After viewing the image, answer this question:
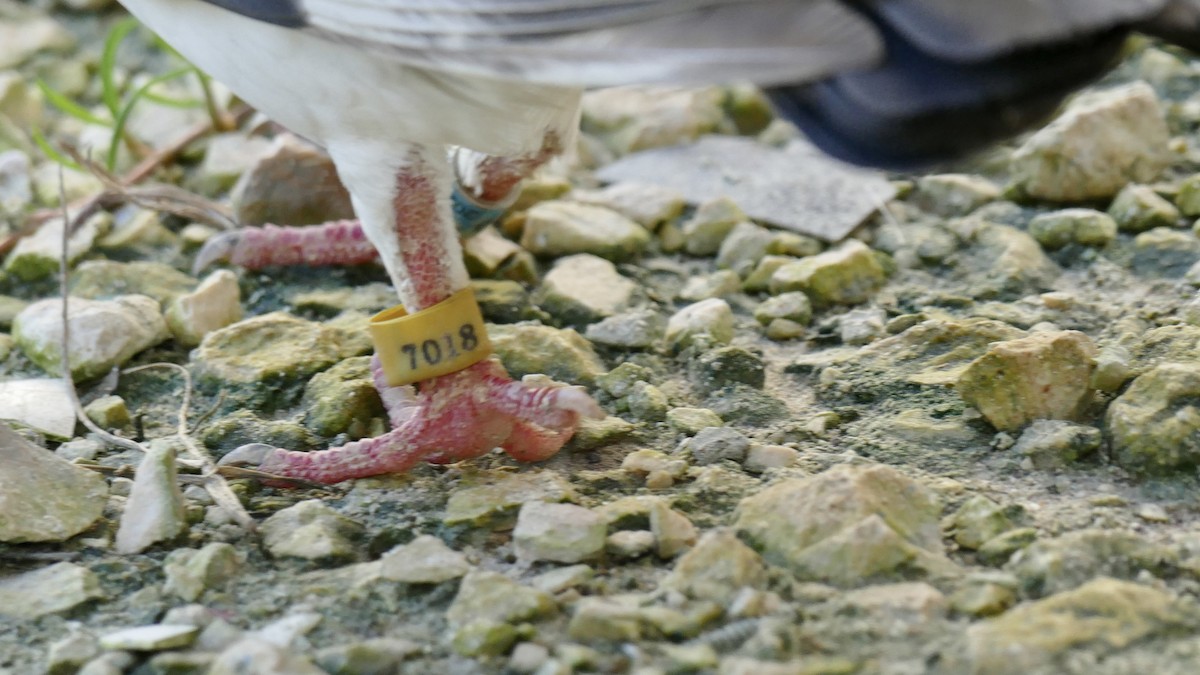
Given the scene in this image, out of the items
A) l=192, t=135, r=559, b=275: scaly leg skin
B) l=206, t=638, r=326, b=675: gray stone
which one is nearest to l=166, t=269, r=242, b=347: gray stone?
l=192, t=135, r=559, b=275: scaly leg skin

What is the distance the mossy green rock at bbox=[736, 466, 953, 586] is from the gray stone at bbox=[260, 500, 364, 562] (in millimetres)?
521

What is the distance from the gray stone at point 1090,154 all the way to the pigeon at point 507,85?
3.37 feet

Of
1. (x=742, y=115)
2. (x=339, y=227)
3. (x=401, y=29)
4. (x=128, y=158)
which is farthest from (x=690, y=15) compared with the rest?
(x=128, y=158)

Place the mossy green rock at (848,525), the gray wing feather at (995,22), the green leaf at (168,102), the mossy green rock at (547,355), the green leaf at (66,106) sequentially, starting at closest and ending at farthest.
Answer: the gray wing feather at (995,22) < the mossy green rock at (848,525) < the mossy green rock at (547,355) < the green leaf at (66,106) < the green leaf at (168,102)

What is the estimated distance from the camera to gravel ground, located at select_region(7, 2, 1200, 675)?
5.12 ft

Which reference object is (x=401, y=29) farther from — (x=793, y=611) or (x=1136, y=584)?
(x=1136, y=584)

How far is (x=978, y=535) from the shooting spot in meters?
1.72

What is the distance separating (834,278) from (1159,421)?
775mm

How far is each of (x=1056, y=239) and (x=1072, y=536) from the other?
43.9 inches

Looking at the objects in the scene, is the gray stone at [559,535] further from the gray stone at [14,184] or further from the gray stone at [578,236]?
the gray stone at [14,184]

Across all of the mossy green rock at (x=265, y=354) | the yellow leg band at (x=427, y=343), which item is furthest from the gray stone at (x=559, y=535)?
the mossy green rock at (x=265, y=354)

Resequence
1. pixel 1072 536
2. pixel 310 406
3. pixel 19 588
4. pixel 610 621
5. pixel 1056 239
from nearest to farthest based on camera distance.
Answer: pixel 610 621, pixel 1072 536, pixel 19 588, pixel 310 406, pixel 1056 239

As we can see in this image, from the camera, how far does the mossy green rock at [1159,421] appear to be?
72.1 inches

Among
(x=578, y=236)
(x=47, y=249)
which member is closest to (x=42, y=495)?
(x=47, y=249)
